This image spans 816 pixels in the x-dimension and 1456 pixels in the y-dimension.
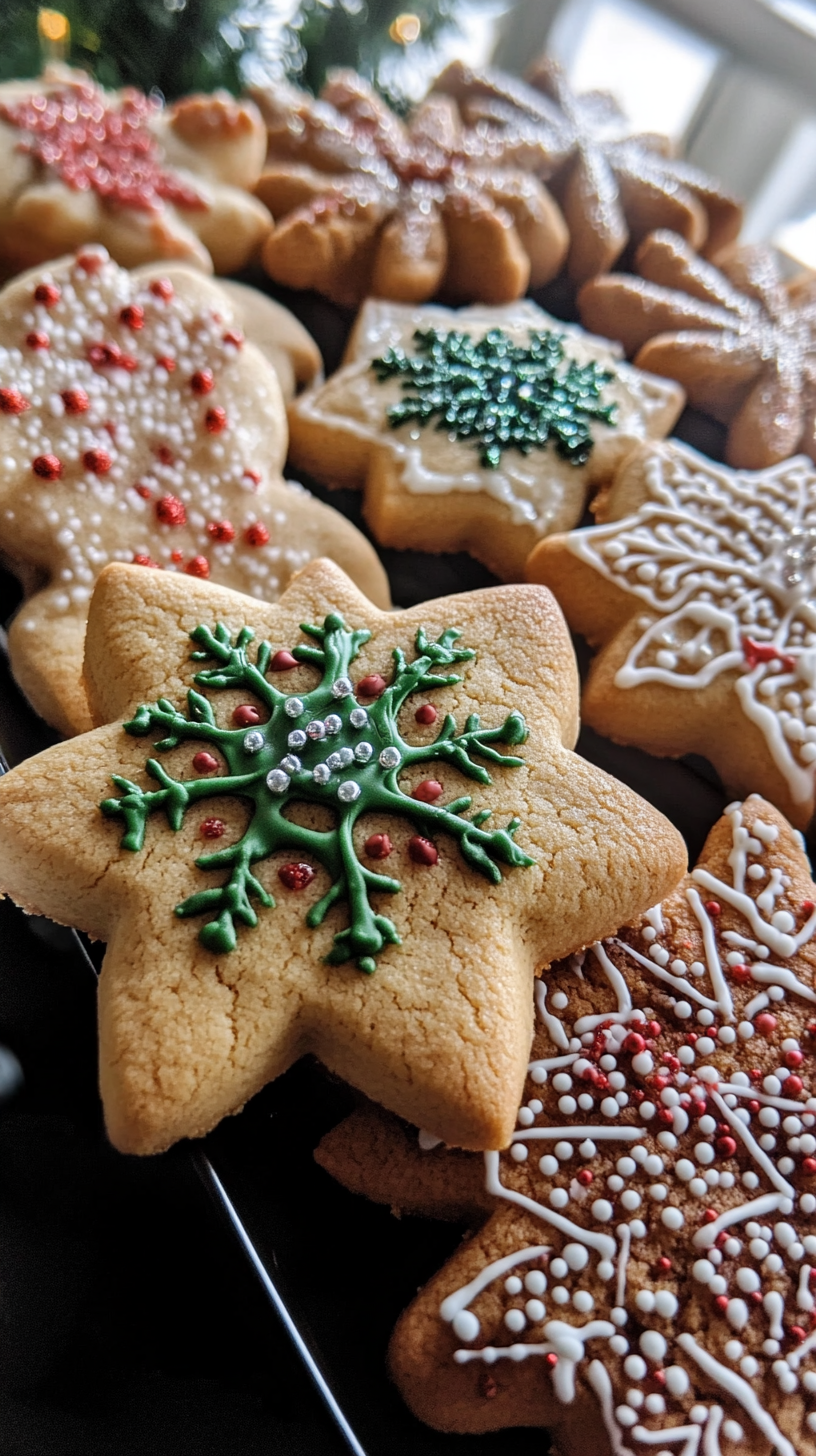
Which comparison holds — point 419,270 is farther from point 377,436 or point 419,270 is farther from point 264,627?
point 264,627

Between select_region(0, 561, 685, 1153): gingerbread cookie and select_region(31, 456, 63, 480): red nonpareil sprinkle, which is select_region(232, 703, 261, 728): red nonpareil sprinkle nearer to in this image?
select_region(0, 561, 685, 1153): gingerbread cookie

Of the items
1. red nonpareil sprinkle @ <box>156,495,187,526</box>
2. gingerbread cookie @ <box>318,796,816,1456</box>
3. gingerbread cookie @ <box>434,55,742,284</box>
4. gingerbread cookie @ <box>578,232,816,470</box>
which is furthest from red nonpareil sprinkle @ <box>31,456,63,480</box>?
gingerbread cookie @ <box>434,55,742,284</box>

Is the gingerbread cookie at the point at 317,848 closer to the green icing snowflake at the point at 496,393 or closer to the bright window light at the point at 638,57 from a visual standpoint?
the green icing snowflake at the point at 496,393

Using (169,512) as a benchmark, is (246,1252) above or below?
below

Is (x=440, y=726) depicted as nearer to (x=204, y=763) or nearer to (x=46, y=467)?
(x=204, y=763)

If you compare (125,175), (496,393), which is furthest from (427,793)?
(125,175)

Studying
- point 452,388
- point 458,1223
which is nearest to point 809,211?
point 452,388
